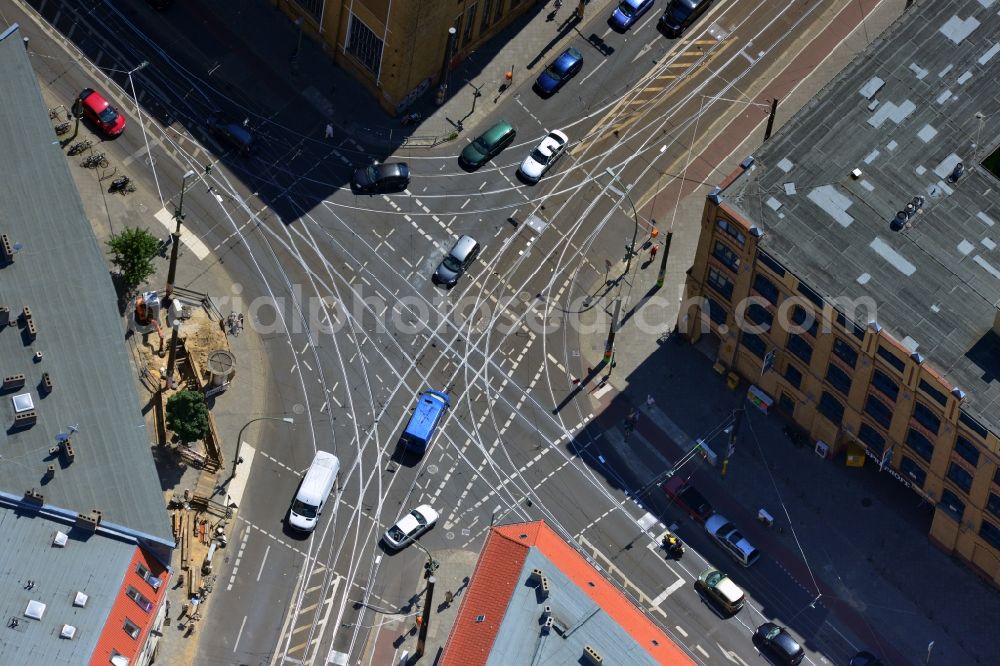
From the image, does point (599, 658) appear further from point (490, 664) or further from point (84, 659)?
point (84, 659)

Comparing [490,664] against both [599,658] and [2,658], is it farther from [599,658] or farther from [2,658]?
[2,658]

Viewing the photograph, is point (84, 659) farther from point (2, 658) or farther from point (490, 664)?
point (490, 664)

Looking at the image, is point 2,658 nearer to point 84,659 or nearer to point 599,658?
point 84,659

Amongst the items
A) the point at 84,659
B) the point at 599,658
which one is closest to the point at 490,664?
the point at 599,658

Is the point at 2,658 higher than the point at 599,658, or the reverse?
the point at 599,658

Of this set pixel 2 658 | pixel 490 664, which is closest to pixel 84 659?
pixel 2 658
